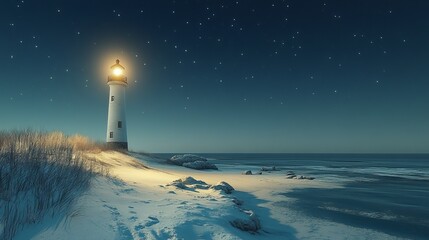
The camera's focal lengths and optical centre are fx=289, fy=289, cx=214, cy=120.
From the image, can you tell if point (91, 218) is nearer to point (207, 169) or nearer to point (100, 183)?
point (100, 183)

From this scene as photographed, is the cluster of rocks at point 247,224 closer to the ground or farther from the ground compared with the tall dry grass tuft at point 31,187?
closer to the ground

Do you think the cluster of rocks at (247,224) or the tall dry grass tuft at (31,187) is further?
the cluster of rocks at (247,224)

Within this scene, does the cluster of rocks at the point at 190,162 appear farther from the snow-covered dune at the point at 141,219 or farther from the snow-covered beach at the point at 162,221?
the snow-covered dune at the point at 141,219

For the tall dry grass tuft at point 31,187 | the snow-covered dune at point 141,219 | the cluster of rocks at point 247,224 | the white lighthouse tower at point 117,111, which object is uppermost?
the white lighthouse tower at point 117,111

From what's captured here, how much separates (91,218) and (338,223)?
26.4 ft

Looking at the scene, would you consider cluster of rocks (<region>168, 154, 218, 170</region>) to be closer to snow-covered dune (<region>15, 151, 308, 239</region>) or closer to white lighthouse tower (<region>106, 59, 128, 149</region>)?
white lighthouse tower (<region>106, 59, 128, 149</region>)

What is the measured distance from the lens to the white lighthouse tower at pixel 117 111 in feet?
91.5

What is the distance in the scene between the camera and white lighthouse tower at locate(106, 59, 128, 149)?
91.5 ft

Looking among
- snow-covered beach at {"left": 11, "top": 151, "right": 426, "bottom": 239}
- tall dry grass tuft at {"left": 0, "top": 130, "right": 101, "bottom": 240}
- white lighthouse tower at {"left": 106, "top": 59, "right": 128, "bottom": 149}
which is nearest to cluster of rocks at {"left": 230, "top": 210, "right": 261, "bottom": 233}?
snow-covered beach at {"left": 11, "top": 151, "right": 426, "bottom": 239}

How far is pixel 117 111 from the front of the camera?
28.2m

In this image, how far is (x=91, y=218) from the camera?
4945 millimetres

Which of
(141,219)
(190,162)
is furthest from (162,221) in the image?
(190,162)

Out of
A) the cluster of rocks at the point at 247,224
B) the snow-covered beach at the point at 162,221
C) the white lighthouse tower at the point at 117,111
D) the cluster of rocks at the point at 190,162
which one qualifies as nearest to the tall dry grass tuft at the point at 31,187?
the snow-covered beach at the point at 162,221

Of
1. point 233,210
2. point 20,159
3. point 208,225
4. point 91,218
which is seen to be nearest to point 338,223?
point 233,210
